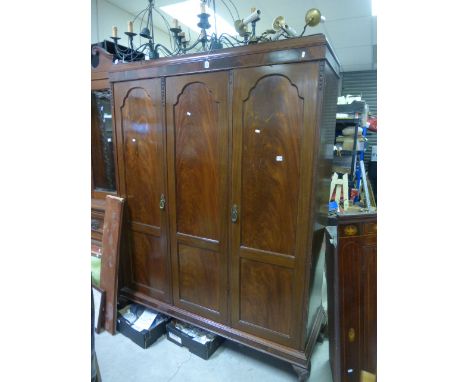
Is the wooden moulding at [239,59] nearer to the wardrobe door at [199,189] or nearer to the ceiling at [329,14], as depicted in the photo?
the wardrobe door at [199,189]

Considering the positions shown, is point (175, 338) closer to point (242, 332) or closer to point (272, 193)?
point (242, 332)

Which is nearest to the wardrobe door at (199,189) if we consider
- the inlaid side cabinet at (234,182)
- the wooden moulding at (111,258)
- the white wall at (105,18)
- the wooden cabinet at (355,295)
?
the inlaid side cabinet at (234,182)

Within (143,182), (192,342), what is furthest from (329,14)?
(192,342)

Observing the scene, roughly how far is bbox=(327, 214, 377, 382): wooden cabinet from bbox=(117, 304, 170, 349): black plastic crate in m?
1.27

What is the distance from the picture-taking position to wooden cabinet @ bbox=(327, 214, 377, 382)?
1421 millimetres

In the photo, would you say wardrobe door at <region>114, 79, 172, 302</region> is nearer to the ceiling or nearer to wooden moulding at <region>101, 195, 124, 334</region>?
wooden moulding at <region>101, 195, 124, 334</region>

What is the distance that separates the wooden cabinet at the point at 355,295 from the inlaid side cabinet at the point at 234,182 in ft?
0.57

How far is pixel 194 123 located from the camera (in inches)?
69.5

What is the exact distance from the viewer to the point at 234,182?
5.49ft

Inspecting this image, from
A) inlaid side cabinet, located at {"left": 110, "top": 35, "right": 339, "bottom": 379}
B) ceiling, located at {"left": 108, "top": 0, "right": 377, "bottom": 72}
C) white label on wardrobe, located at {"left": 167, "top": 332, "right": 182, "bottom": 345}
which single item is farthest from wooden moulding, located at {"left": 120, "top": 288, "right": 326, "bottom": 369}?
ceiling, located at {"left": 108, "top": 0, "right": 377, "bottom": 72}

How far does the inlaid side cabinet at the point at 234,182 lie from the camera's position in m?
1.47

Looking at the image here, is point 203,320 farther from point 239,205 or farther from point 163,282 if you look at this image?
point 239,205
